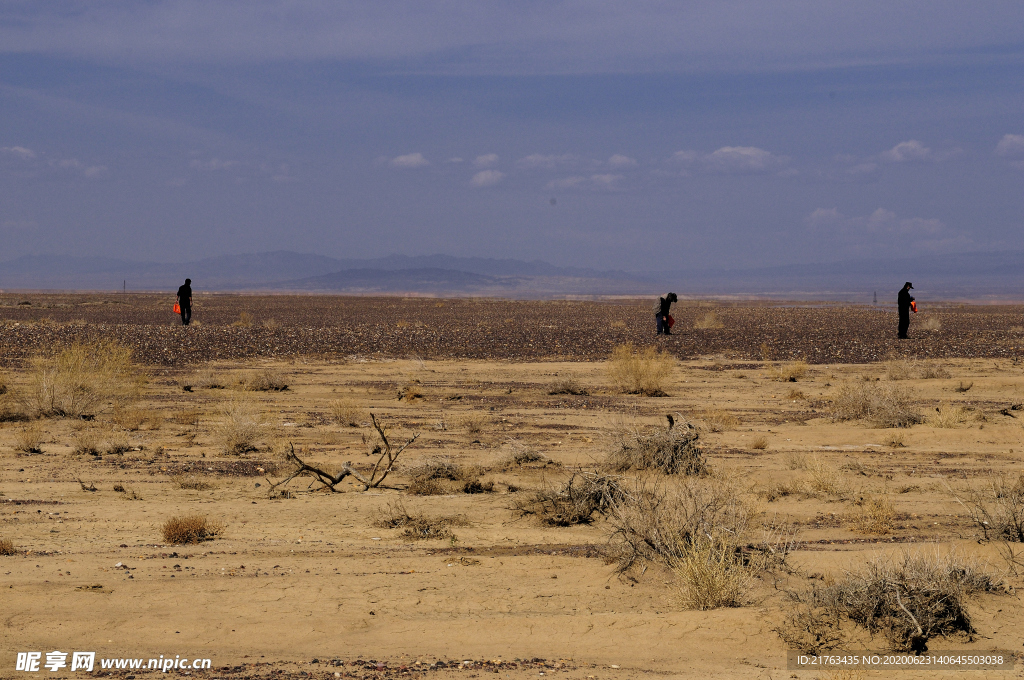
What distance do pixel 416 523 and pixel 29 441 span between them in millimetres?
6811

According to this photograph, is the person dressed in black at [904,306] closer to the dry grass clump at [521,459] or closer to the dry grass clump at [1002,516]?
the dry grass clump at [521,459]

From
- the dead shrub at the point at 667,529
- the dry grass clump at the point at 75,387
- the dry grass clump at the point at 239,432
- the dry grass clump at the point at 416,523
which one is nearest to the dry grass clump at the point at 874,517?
the dead shrub at the point at 667,529

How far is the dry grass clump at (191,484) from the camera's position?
34.3ft

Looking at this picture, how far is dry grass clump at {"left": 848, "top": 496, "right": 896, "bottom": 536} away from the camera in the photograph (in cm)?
866

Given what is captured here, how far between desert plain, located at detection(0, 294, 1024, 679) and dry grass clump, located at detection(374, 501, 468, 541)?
4cm

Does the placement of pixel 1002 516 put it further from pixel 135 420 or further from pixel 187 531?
pixel 135 420

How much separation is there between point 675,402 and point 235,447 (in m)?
8.96

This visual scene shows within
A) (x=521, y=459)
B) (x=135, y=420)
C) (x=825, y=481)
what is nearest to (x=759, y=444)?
(x=825, y=481)

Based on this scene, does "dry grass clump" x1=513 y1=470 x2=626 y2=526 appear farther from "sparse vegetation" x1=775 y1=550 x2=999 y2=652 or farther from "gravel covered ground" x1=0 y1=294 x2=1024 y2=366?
"gravel covered ground" x1=0 y1=294 x2=1024 y2=366

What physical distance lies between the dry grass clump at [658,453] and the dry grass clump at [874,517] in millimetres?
2213

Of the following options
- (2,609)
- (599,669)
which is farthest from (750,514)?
(2,609)

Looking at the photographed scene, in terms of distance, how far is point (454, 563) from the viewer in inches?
305

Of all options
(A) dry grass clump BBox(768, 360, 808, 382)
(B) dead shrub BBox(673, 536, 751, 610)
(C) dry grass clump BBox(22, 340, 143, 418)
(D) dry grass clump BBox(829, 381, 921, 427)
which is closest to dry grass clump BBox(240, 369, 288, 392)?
(C) dry grass clump BBox(22, 340, 143, 418)

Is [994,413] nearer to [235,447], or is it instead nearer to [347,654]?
[235,447]
